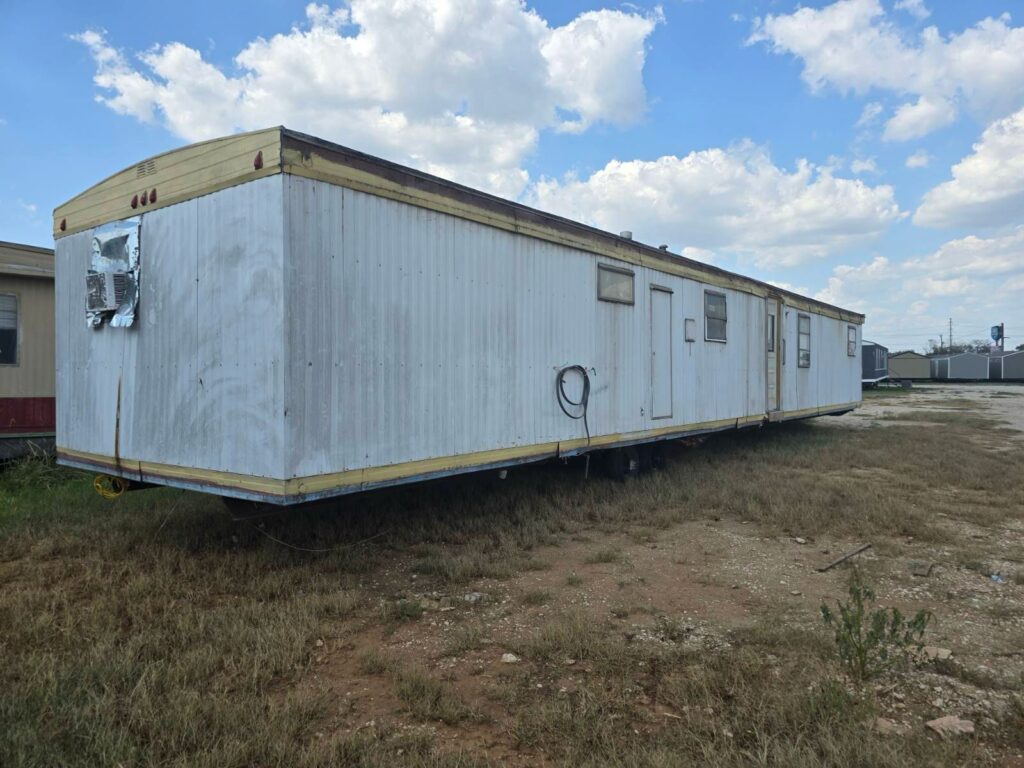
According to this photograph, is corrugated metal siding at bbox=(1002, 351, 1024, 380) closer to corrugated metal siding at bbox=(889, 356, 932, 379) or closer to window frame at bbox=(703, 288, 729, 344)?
corrugated metal siding at bbox=(889, 356, 932, 379)

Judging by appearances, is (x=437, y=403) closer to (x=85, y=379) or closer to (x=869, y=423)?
(x=85, y=379)

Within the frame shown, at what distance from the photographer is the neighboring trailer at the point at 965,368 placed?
46416 millimetres

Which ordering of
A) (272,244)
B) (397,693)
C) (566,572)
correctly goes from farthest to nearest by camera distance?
(566,572) → (272,244) → (397,693)

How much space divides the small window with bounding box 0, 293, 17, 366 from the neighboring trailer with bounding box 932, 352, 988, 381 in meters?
53.8

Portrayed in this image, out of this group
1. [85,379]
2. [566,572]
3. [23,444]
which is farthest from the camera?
[23,444]

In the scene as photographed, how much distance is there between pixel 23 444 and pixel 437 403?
19.1 feet

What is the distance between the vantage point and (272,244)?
394 cm

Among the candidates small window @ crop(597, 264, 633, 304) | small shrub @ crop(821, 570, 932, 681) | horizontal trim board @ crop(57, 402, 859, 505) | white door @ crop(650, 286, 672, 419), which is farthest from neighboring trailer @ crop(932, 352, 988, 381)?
small shrub @ crop(821, 570, 932, 681)

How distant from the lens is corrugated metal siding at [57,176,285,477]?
396cm

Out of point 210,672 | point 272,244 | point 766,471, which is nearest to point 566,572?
point 210,672

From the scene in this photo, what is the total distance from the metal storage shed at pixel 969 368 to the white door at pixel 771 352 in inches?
1746

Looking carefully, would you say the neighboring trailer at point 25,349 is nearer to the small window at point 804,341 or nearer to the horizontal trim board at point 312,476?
the horizontal trim board at point 312,476

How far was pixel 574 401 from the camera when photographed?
6430 mm

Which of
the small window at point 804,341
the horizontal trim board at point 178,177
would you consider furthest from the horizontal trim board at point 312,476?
the small window at point 804,341
